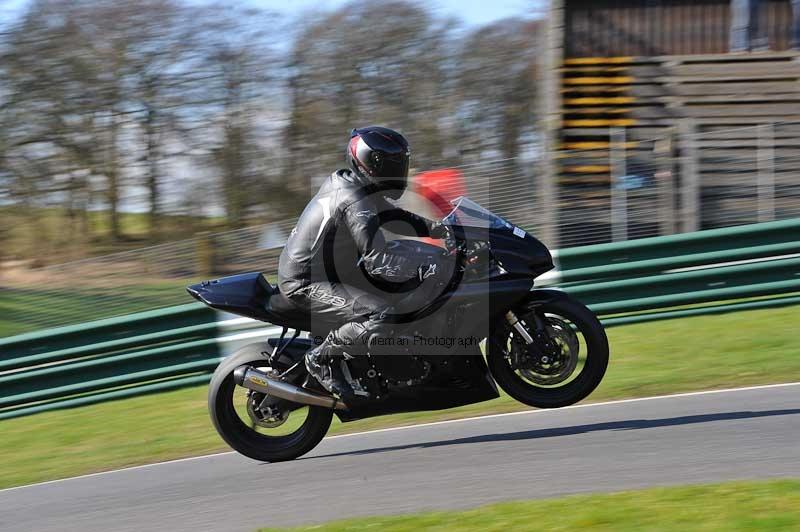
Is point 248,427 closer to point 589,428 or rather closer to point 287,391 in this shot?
point 287,391

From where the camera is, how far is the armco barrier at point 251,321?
31.3ft

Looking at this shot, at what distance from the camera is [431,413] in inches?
298

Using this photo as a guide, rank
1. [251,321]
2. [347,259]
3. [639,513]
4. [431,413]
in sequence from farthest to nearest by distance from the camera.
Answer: [251,321] → [431,413] → [347,259] → [639,513]

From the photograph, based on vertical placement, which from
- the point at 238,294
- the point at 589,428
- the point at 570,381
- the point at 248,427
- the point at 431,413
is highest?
the point at 238,294

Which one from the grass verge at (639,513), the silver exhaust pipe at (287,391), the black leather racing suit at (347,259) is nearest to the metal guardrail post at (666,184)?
the black leather racing suit at (347,259)

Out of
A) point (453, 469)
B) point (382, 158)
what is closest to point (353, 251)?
point (382, 158)

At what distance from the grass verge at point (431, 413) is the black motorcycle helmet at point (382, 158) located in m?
2.11

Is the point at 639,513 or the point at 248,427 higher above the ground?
the point at 639,513

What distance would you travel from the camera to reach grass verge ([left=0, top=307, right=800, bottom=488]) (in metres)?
7.43

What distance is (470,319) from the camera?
235 inches

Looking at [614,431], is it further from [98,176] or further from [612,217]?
[98,176]

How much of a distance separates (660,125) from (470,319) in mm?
12480

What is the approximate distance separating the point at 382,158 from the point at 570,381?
5.45 ft

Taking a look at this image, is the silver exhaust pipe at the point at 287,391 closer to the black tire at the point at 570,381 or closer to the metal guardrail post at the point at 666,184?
the black tire at the point at 570,381
